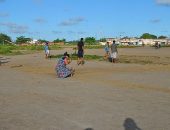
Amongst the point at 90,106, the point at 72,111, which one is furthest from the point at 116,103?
the point at 72,111

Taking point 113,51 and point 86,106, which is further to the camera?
point 113,51

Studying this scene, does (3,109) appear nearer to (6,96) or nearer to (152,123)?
(6,96)

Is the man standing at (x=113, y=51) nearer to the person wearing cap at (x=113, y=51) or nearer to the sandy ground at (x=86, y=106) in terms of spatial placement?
the person wearing cap at (x=113, y=51)

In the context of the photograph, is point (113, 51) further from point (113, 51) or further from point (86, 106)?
point (86, 106)

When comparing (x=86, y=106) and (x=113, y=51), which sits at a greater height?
(x=113, y=51)

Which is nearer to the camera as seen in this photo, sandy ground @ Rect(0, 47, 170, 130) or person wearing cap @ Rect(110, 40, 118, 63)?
sandy ground @ Rect(0, 47, 170, 130)

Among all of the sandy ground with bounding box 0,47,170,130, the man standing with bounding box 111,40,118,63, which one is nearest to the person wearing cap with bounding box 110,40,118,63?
the man standing with bounding box 111,40,118,63

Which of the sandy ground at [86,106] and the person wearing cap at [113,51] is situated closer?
the sandy ground at [86,106]

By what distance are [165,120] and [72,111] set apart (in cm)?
228

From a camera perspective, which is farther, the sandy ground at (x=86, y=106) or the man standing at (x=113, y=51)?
the man standing at (x=113, y=51)

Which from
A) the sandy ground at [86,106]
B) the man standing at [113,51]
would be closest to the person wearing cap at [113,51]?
the man standing at [113,51]

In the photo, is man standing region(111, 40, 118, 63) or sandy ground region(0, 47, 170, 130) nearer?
sandy ground region(0, 47, 170, 130)

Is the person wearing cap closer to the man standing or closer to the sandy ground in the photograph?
the man standing

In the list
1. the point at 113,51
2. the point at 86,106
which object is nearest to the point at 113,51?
the point at 113,51
